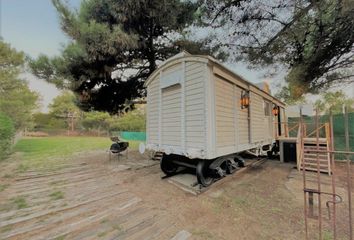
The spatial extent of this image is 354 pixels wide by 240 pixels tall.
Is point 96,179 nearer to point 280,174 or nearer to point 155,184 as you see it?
point 155,184

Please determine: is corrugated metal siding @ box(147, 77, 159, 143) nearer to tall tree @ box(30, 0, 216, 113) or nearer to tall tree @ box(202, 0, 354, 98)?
tall tree @ box(30, 0, 216, 113)

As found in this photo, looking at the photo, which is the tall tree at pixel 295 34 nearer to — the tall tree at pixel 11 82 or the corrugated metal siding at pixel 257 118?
the corrugated metal siding at pixel 257 118

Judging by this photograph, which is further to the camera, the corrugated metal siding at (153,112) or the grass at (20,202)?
the corrugated metal siding at (153,112)

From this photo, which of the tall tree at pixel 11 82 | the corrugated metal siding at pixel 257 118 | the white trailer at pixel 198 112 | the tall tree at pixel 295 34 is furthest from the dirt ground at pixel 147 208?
the tall tree at pixel 11 82

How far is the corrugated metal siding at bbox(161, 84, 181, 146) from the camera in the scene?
4.85 meters

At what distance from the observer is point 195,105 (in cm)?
438

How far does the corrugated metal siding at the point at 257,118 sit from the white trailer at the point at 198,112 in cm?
3

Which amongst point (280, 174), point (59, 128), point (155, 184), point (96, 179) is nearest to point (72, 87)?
point (96, 179)

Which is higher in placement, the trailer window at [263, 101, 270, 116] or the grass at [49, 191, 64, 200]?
the trailer window at [263, 101, 270, 116]

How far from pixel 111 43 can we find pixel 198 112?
130 inches

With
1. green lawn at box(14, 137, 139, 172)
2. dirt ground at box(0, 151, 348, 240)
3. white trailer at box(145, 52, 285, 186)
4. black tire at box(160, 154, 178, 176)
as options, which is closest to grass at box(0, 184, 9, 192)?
dirt ground at box(0, 151, 348, 240)

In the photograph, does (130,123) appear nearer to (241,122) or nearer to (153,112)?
(153,112)

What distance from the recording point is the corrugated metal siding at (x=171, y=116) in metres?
4.85

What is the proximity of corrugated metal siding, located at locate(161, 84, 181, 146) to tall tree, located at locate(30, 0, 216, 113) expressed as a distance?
2.11 metres
